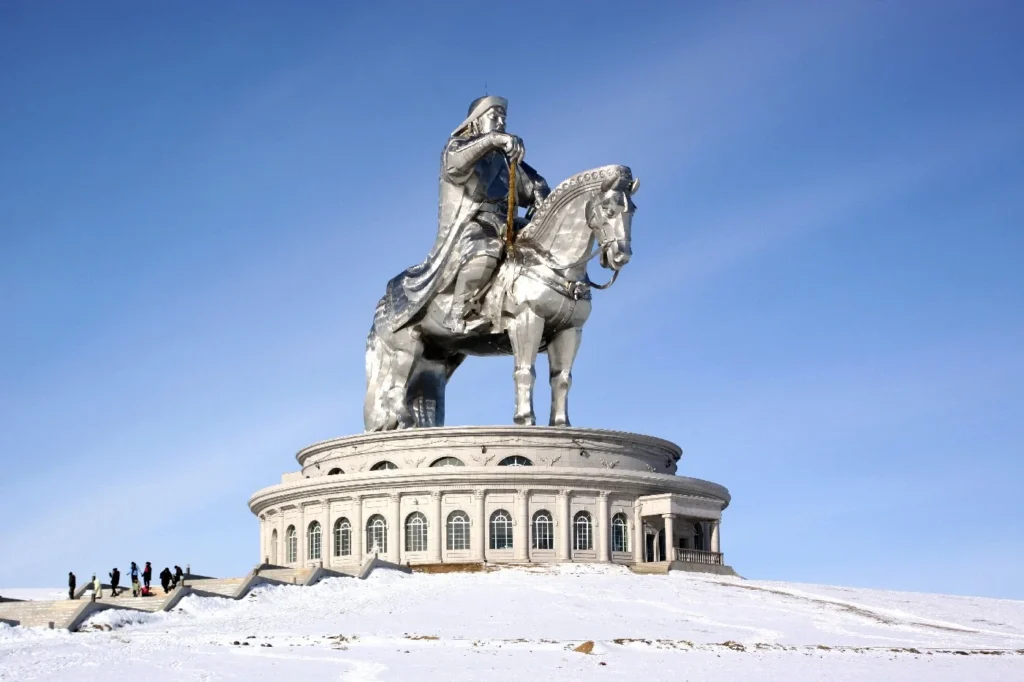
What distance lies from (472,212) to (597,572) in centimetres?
1199

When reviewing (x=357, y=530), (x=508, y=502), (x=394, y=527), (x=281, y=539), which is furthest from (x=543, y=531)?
(x=281, y=539)

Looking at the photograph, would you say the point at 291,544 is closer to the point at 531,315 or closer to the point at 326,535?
the point at 326,535

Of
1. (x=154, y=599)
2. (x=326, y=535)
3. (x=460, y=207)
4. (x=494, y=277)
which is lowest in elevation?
(x=154, y=599)

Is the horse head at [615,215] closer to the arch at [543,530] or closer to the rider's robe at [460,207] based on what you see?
the rider's robe at [460,207]

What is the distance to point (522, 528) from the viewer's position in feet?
148

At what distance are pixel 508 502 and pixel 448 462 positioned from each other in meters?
2.38

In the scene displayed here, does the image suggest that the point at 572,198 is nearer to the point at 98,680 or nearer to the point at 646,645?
the point at 646,645

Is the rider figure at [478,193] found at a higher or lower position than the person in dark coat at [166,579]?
higher

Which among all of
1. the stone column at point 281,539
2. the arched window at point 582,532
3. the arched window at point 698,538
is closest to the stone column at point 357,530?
the stone column at point 281,539

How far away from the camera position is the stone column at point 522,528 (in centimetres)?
4491

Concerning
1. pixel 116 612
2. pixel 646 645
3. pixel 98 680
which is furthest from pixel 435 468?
pixel 98 680

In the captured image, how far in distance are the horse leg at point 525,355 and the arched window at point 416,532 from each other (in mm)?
4140

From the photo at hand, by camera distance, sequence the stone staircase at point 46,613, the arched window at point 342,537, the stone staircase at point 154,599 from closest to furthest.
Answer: the stone staircase at point 46,613
the stone staircase at point 154,599
the arched window at point 342,537

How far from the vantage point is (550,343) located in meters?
47.0
